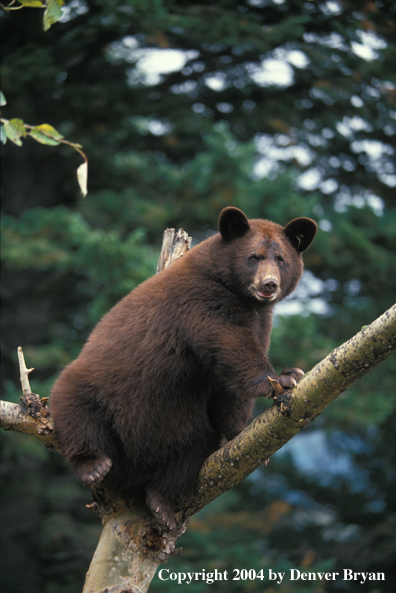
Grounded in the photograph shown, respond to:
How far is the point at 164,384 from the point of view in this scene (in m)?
3.95

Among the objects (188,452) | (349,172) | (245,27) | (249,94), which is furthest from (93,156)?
(188,452)

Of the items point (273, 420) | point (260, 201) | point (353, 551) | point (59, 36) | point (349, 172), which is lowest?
point (353, 551)

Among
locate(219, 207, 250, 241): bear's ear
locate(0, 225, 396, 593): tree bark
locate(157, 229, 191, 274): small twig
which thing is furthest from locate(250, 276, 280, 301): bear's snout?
locate(157, 229, 191, 274): small twig

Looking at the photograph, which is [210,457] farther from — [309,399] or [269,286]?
[269,286]

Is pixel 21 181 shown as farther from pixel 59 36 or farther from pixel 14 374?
pixel 14 374

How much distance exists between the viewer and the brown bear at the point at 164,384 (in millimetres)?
3873

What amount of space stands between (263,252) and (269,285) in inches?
14.5

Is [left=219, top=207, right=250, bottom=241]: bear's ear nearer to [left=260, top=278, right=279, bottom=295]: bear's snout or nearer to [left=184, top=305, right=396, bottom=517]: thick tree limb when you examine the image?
[left=260, top=278, right=279, bottom=295]: bear's snout

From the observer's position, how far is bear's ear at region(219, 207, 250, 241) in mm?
4266

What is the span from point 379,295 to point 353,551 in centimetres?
594

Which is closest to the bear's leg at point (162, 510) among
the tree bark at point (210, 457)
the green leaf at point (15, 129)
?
the tree bark at point (210, 457)

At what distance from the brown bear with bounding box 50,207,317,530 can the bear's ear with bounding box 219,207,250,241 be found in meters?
0.05

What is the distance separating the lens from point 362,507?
14188 millimetres

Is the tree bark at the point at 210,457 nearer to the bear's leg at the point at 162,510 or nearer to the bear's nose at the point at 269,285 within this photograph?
the bear's leg at the point at 162,510
